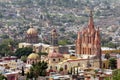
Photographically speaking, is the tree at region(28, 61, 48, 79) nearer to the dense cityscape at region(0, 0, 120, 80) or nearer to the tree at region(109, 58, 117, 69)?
the dense cityscape at region(0, 0, 120, 80)

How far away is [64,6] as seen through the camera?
156000mm

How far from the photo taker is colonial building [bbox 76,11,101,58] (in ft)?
187

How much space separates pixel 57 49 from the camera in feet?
204

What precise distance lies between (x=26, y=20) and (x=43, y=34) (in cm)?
2647

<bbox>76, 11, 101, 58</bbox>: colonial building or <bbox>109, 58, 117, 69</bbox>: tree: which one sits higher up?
<bbox>76, 11, 101, 58</bbox>: colonial building

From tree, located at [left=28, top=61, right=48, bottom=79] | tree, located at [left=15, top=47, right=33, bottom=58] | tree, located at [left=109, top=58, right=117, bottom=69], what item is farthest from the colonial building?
tree, located at [left=28, top=61, right=48, bottom=79]

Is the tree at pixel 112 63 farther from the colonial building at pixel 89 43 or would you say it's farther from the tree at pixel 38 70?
the tree at pixel 38 70

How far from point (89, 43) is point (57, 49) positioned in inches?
197

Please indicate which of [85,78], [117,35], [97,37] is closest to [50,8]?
[117,35]

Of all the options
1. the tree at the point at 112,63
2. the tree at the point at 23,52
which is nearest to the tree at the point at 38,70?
the tree at the point at 112,63

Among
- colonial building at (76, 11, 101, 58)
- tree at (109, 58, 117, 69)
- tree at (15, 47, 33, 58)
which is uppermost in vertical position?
colonial building at (76, 11, 101, 58)

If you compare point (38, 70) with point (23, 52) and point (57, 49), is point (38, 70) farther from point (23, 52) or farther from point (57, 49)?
point (23, 52)

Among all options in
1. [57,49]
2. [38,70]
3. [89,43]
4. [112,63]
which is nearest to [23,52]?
[57,49]

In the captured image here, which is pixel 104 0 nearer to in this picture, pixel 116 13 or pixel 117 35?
pixel 116 13
